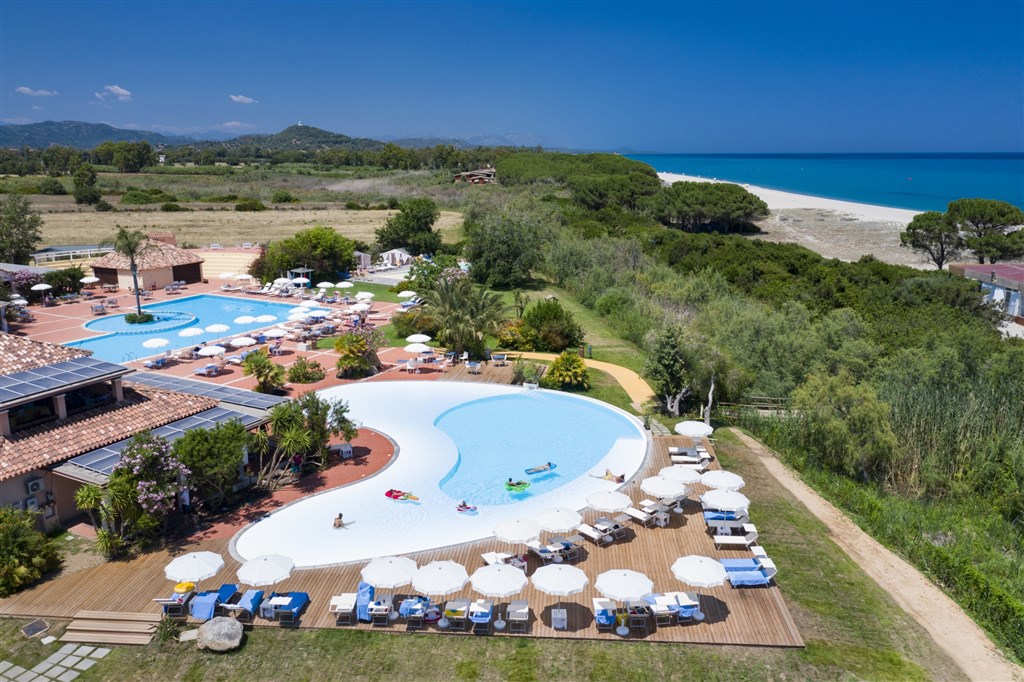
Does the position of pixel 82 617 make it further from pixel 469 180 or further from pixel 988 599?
pixel 469 180

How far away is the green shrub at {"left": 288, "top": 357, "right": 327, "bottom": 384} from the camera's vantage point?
Result: 1121 inches

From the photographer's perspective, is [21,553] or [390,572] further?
[21,553]

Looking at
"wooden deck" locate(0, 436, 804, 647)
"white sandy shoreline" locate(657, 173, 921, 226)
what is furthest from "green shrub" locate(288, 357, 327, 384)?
"white sandy shoreline" locate(657, 173, 921, 226)

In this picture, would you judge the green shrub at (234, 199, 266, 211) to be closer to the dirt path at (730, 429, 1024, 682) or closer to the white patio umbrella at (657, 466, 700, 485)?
the white patio umbrella at (657, 466, 700, 485)

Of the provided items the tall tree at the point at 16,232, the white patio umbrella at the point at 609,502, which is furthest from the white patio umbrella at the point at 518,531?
the tall tree at the point at 16,232

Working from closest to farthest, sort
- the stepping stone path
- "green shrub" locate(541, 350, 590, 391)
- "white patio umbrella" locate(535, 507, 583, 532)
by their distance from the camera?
the stepping stone path → "white patio umbrella" locate(535, 507, 583, 532) → "green shrub" locate(541, 350, 590, 391)

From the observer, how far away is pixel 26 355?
19.4 meters

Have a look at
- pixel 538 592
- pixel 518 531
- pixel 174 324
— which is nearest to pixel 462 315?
pixel 518 531

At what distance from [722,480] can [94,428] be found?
54.5 feet

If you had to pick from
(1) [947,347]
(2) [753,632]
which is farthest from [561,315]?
(2) [753,632]

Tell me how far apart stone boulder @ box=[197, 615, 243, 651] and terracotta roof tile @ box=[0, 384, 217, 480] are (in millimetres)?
6783

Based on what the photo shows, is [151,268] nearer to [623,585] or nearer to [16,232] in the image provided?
[16,232]

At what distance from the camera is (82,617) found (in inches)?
525

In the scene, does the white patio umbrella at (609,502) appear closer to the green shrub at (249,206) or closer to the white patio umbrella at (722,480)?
the white patio umbrella at (722,480)
